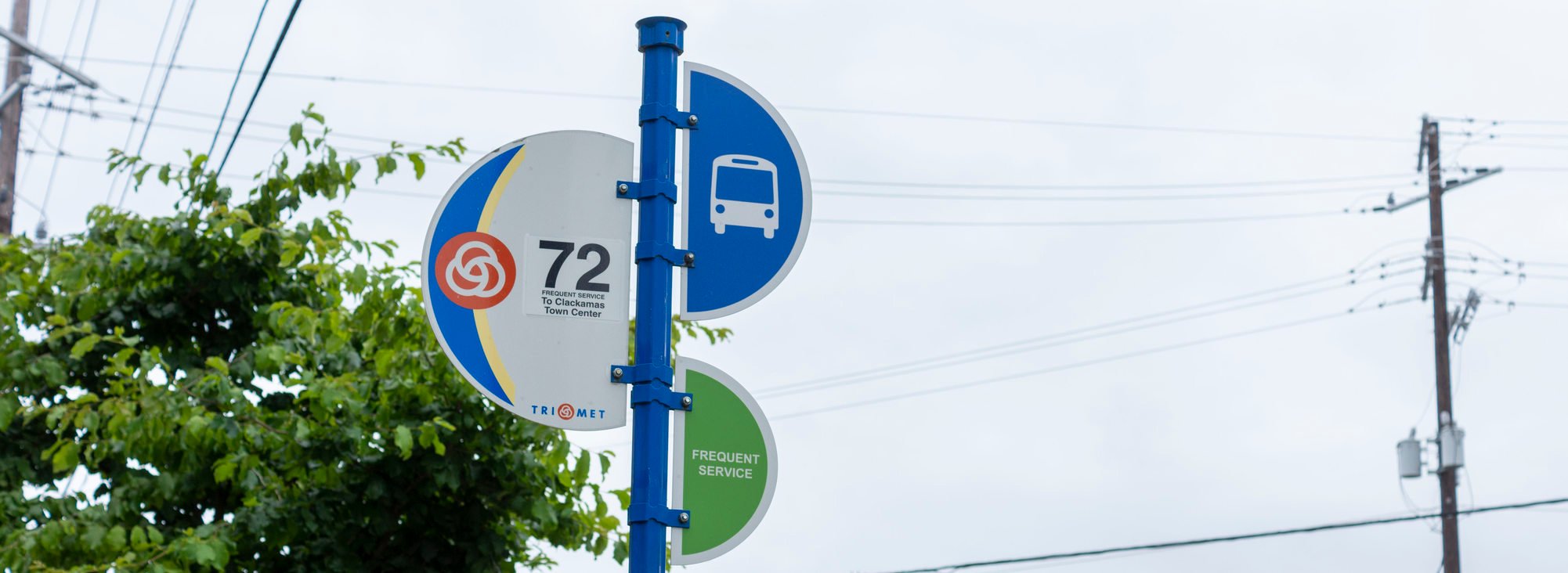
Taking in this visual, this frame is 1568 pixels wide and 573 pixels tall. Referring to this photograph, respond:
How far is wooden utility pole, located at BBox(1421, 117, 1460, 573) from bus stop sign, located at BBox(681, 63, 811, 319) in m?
18.5

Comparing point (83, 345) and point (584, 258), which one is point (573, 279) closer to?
point (584, 258)

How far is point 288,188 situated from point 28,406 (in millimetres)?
1564

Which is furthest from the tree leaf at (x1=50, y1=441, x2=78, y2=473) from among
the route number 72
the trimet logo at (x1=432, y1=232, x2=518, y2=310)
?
the route number 72

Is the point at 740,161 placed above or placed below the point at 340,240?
below

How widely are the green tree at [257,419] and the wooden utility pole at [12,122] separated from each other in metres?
5.51

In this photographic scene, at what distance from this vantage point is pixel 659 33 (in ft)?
10.8

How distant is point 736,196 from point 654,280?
0.30m

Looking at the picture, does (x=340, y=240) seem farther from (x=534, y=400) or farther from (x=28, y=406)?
(x=534, y=400)

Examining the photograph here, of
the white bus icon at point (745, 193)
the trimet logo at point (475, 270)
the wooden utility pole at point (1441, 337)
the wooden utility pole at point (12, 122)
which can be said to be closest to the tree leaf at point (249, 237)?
the trimet logo at point (475, 270)

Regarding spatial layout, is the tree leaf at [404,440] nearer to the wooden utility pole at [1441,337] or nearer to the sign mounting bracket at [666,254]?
the sign mounting bracket at [666,254]

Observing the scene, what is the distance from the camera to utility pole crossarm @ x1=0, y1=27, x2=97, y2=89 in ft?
40.8

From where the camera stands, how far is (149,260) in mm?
7223

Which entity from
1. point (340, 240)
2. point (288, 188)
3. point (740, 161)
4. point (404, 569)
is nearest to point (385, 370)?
point (404, 569)

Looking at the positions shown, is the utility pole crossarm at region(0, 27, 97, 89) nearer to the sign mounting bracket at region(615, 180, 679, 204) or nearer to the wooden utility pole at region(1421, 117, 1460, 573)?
the sign mounting bracket at region(615, 180, 679, 204)
